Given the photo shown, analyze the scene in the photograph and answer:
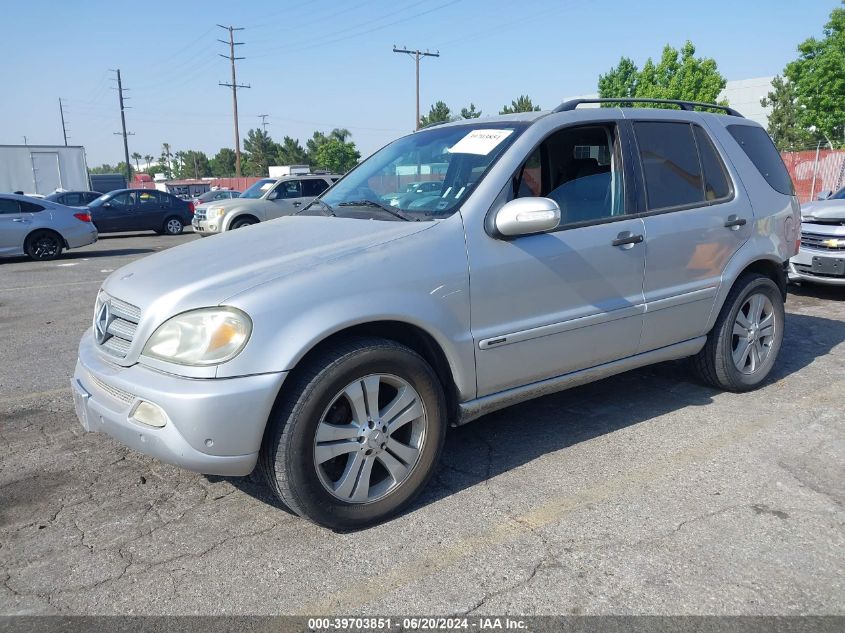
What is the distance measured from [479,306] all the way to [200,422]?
135cm

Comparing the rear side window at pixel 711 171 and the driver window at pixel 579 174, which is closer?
the driver window at pixel 579 174

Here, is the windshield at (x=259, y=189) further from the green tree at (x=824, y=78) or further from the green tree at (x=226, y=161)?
the green tree at (x=226, y=161)

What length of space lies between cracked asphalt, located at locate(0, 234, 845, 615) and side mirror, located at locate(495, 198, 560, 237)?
1249 millimetres

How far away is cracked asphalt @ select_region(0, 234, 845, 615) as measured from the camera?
2555 mm

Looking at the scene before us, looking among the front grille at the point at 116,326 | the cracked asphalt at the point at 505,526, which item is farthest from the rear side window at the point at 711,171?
the front grille at the point at 116,326

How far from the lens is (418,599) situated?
253cm

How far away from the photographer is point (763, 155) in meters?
4.86

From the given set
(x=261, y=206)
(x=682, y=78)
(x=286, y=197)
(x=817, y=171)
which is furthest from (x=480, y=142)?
(x=682, y=78)

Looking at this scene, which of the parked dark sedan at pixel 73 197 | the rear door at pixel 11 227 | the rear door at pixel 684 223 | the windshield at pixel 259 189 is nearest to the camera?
the rear door at pixel 684 223

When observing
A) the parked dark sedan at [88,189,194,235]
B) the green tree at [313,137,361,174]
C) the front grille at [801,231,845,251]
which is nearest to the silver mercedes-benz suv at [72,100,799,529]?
the front grille at [801,231,845,251]

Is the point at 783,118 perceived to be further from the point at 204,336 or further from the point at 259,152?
the point at 259,152

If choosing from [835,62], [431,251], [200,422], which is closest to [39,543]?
[200,422]

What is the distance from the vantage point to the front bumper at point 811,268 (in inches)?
306

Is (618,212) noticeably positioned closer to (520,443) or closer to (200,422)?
(520,443)
